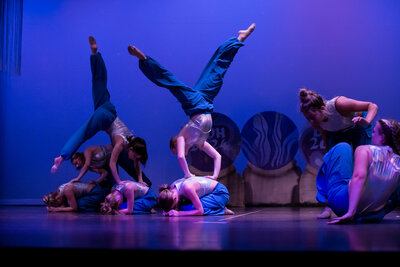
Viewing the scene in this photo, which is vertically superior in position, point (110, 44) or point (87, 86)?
point (110, 44)

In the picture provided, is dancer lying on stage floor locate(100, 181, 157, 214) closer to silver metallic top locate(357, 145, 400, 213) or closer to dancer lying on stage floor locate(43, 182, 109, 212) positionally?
dancer lying on stage floor locate(43, 182, 109, 212)

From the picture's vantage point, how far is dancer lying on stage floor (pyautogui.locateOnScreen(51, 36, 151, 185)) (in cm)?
470

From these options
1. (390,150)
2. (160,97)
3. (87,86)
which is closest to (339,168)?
(390,150)

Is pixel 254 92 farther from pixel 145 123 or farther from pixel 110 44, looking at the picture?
pixel 110 44

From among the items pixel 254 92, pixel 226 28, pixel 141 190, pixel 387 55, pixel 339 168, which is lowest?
pixel 141 190

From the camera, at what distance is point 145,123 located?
240 inches

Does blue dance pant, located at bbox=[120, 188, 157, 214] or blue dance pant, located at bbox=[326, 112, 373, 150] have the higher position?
blue dance pant, located at bbox=[326, 112, 373, 150]

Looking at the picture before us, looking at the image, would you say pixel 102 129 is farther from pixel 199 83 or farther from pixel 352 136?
pixel 352 136

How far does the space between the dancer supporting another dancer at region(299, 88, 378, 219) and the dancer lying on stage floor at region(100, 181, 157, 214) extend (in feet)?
5.42

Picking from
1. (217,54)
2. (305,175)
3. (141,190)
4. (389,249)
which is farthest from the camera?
(305,175)

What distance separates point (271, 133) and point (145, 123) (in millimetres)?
1715

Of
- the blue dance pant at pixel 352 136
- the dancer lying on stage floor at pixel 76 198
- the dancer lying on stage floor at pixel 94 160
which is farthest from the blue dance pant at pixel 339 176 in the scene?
the dancer lying on stage floor at pixel 76 198

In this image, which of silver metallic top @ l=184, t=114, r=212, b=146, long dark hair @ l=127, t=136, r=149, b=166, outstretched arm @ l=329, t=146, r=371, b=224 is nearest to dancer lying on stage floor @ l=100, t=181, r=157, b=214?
long dark hair @ l=127, t=136, r=149, b=166

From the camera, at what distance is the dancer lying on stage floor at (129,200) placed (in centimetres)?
401
